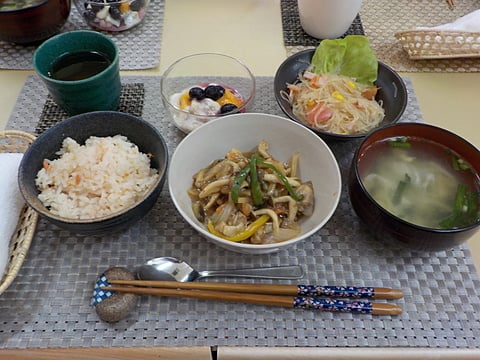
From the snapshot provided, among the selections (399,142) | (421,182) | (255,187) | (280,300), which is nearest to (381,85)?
(399,142)

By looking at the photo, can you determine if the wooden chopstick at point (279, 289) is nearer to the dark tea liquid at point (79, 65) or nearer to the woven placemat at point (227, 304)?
the woven placemat at point (227, 304)

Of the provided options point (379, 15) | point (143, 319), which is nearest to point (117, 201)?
point (143, 319)

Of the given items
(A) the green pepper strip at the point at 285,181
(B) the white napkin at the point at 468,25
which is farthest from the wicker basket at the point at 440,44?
(A) the green pepper strip at the point at 285,181

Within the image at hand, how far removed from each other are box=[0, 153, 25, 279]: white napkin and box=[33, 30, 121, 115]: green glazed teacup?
0.25m

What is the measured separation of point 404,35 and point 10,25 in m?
1.51

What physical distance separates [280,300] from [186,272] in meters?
0.24

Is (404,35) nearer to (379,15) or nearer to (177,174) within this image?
(379,15)

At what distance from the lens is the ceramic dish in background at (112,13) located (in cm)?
172

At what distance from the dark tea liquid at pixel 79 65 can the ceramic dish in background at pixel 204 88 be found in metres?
0.21

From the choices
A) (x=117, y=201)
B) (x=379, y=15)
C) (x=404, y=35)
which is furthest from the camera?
(x=379, y=15)

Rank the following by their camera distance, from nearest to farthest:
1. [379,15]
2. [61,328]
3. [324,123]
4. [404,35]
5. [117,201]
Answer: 1. [61,328]
2. [117,201]
3. [324,123]
4. [404,35]
5. [379,15]

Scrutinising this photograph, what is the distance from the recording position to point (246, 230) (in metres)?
1.10

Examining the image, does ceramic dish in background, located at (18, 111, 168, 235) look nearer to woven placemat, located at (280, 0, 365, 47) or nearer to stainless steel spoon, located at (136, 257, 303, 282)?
stainless steel spoon, located at (136, 257, 303, 282)

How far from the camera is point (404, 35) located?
1697 millimetres
